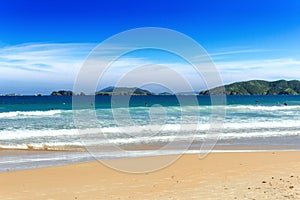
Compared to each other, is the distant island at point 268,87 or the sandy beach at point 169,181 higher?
the distant island at point 268,87

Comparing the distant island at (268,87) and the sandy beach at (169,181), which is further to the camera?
the distant island at (268,87)

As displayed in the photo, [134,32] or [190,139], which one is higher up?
[134,32]

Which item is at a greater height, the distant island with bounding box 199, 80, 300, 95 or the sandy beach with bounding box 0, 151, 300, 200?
the distant island with bounding box 199, 80, 300, 95

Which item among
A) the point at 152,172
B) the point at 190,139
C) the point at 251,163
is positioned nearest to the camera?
the point at 152,172

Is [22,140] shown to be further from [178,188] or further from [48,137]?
[178,188]

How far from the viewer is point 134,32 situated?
870cm

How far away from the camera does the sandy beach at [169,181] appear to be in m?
6.93

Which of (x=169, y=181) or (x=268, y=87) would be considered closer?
(x=169, y=181)

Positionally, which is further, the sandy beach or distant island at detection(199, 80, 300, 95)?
distant island at detection(199, 80, 300, 95)

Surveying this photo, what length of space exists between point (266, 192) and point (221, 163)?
4342mm

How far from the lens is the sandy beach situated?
6.93m

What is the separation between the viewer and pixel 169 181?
836 cm

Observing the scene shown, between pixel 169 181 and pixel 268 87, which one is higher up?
pixel 268 87


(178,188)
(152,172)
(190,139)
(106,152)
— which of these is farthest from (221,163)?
(190,139)
